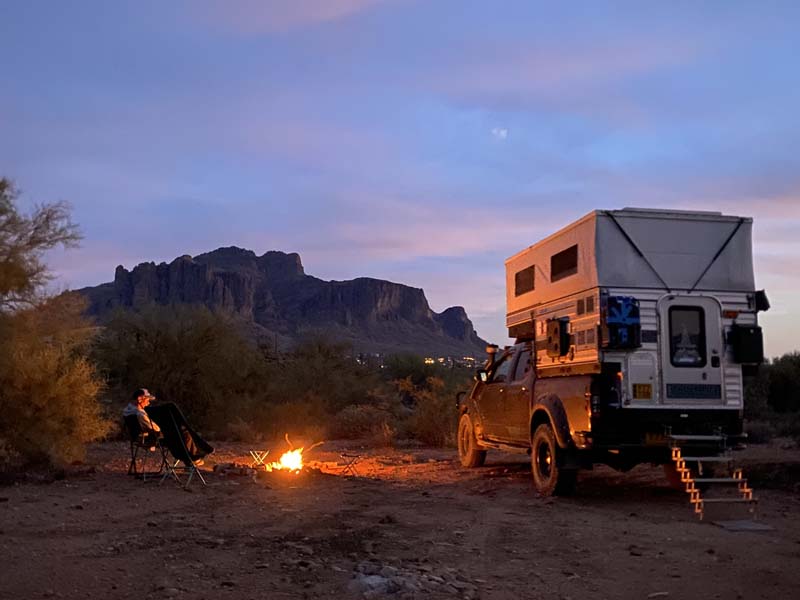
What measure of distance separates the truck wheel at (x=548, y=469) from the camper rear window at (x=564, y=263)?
207 centimetres

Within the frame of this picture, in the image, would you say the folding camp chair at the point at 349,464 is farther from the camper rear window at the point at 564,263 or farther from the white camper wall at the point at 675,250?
the white camper wall at the point at 675,250

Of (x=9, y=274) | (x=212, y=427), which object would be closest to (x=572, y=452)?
(x=9, y=274)

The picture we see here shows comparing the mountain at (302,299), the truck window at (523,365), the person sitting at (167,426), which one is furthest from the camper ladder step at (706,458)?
the mountain at (302,299)

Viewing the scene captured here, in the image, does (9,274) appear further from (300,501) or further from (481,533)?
(481,533)

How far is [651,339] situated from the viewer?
1020 centimetres

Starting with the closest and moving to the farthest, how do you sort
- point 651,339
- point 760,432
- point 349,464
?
point 651,339
point 349,464
point 760,432

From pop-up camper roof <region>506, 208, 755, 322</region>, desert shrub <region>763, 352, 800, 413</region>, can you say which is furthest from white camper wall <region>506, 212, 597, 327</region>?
desert shrub <region>763, 352, 800, 413</region>

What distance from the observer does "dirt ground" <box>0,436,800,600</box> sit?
6.25 m

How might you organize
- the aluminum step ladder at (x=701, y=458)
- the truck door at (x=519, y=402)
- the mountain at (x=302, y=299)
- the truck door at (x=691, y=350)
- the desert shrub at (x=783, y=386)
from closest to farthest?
the aluminum step ladder at (x=701, y=458)
the truck door at (x=691, y=350)
the truck door at (x=519, y=402)
the desert shrub at (x=783, y=386)
the mountain at (x=302, y=299)

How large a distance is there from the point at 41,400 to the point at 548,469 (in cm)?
854

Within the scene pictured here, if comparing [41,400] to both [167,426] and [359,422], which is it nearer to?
[167,426]

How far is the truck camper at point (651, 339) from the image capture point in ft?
33.2

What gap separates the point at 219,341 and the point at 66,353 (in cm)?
1055

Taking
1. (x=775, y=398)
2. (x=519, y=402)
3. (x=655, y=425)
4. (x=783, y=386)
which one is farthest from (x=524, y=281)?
(x=783, y=386)
